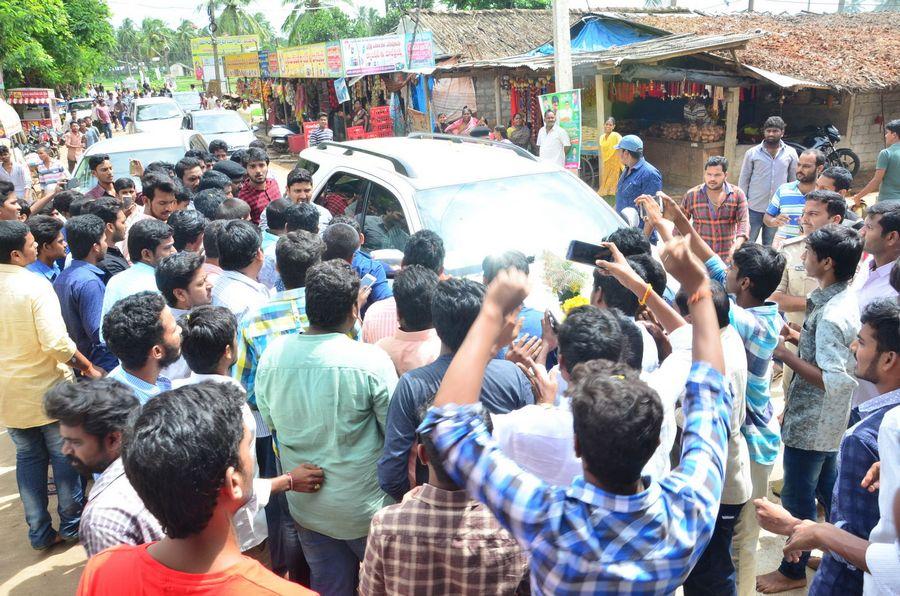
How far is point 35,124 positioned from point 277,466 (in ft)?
87.4

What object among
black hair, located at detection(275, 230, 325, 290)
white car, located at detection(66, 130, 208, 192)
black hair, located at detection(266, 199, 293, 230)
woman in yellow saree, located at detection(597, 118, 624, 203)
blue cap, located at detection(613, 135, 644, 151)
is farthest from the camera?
woman in yellow saree, located at detection(597, 118, 624, 203)

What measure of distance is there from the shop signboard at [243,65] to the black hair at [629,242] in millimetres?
26713

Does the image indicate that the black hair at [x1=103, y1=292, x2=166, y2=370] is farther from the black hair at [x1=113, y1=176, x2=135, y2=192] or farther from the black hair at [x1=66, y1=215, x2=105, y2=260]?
the black hair at [x1=113, y1=176, x2=135, y2=192]

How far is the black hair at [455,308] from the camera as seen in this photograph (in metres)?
2.47

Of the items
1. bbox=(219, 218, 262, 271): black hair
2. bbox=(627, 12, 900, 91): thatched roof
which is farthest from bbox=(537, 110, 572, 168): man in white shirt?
bbox=(219, 218, 262, 271): black hair

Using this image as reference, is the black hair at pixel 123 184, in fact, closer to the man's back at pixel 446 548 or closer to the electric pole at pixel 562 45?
the man's back at pixel 446 548

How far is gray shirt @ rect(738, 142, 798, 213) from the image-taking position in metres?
7.31

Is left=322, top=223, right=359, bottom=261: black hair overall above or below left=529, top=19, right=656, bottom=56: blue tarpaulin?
below

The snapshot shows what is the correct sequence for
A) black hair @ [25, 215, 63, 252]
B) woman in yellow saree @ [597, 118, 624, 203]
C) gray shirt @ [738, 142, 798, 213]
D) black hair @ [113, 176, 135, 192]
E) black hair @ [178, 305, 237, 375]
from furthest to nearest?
woman in yellow saree @ [597, 118, 624, 203] < gray shirt @ [738, 142, 798, 213] < black hair @ [113, 176, 135, 192] < black hair @ [25, 215, 63, 252] < black hair @ [178, 305, 237, 375]

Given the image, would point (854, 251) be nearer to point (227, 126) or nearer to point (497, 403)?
point (497, 403)

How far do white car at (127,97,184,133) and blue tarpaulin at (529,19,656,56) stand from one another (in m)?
11.1

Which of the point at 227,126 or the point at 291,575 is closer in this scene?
the point at 291,575

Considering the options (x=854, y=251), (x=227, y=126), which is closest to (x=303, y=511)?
(x=854, y=251)

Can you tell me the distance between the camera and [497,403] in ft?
8.06
